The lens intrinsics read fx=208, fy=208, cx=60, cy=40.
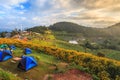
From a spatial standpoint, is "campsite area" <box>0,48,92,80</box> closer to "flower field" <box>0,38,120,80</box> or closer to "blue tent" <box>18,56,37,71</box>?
"blue tent" <box>18,56,37,71</box>

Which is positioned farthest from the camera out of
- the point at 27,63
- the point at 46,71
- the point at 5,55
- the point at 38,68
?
the point at 5,55

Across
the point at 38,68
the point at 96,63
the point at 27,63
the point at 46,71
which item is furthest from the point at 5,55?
the point at 96,63

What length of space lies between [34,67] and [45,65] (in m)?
1.75

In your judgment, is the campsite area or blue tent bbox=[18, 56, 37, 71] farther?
blue tent bbox=[18, 56, 37, 71]

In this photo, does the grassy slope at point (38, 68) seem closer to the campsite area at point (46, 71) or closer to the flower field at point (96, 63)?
the campsite area at point (46, 71)

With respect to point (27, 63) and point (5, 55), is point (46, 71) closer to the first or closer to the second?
point (27, 63)

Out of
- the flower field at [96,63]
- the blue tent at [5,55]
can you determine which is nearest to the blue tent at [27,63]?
the blue tent at [5,55]

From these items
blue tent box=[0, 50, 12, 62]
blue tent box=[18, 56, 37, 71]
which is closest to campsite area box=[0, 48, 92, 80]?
blue tent box=[18, 56, 37, 71]

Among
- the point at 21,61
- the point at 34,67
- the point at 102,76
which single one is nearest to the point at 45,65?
the point at 34,67

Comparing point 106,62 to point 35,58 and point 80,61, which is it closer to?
point 80,61

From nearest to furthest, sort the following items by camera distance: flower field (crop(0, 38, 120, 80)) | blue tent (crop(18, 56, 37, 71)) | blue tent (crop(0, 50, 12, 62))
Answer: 1. flower field (crop(0, 38, 120, 80))
2. blue tent (crop(18, 56, 37, 71))
3. blue tent (crop(0, 50, 12, 62))

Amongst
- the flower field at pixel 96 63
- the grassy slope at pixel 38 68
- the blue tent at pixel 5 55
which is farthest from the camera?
the blue tent at pixel 5 55

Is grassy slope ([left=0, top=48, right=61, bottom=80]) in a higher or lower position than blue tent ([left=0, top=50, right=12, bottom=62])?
lower

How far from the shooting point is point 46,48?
3972 centimetres
